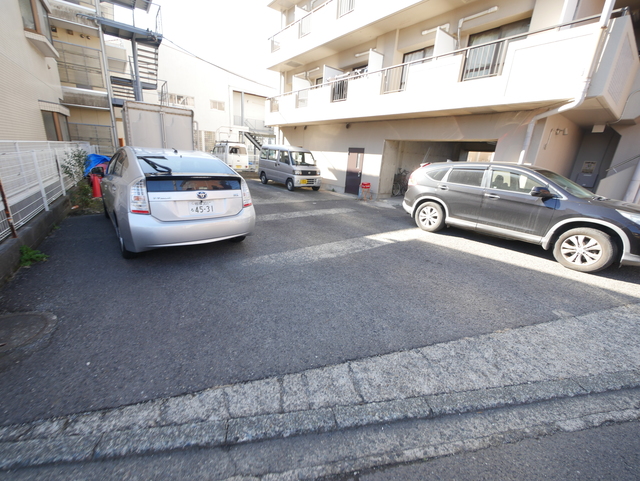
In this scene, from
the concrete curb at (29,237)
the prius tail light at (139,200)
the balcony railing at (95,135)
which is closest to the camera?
the concrete curb at (29,237)

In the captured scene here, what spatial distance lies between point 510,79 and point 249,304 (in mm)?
8075

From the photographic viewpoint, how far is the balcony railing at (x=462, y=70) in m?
7.20

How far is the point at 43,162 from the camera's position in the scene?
5.96 meters

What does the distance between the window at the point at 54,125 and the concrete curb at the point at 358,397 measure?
50.1ft

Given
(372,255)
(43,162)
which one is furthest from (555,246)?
(43,162)

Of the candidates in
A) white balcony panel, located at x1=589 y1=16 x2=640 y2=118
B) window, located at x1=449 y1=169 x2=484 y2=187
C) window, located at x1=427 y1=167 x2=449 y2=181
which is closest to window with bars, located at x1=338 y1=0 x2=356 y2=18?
white balcony panel, located at x1=589 y1=16 x2=640 y2=118

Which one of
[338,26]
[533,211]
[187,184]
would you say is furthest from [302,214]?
[338,26]

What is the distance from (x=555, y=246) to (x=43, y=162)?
34.2 feet

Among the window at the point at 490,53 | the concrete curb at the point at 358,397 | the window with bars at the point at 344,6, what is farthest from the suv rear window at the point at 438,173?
Result: the window with bars at the point at 344,6

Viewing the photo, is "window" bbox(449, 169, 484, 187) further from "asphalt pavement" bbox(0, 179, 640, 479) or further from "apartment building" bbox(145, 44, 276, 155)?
"apartment building" bbox(145, 44, 276, 155)

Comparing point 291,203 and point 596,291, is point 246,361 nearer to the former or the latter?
point 596,291

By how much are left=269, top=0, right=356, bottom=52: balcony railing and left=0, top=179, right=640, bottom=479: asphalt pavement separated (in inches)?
498

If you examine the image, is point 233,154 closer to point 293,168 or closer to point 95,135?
point 293,168

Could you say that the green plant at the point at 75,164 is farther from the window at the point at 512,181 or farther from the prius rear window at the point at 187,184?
the window at the point at 512,181
